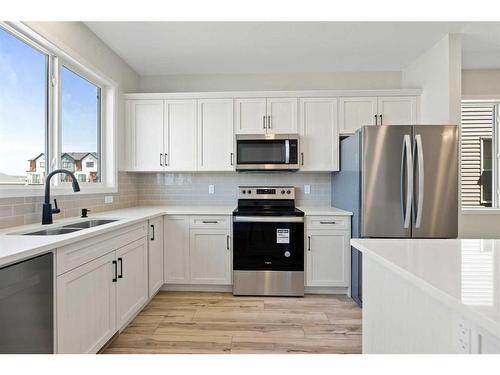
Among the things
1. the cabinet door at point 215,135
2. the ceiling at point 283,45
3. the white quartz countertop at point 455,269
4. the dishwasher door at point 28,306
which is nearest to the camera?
the white quartz countertop at point 455,269

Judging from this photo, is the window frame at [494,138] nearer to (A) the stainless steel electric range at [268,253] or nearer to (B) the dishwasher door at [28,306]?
(A) the stainless steel electric range at [268,253]

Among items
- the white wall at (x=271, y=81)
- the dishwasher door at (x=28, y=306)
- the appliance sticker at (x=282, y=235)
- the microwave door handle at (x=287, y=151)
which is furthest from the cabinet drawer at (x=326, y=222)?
the dishwasher door at (x=28, y=306)

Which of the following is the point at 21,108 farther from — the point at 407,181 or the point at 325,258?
the point at 407,181

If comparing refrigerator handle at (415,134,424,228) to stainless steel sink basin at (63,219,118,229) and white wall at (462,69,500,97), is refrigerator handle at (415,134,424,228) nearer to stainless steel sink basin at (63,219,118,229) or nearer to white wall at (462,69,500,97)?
white wall at (462,69,500,97)

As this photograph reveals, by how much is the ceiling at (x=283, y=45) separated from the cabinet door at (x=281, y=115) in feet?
1.55

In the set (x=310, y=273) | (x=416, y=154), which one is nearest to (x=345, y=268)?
(x=310, y=273)

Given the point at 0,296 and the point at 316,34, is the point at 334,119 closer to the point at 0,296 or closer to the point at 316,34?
the point at 316,34

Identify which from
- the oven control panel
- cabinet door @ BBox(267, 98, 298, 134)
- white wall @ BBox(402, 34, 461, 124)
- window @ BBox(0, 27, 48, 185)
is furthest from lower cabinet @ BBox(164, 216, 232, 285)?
white wall @ BBox(402, 34, 461, 124)

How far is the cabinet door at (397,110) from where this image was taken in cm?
321

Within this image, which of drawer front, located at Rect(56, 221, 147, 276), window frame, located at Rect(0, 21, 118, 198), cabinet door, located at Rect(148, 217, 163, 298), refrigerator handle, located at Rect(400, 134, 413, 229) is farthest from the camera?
cabinet door, located at Rect(148, 217, 163, 298)

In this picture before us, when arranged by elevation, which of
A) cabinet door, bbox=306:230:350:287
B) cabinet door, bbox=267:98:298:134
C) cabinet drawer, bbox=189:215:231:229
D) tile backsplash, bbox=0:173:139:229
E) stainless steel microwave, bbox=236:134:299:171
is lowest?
cabinet door, bbox=306:230:350:287

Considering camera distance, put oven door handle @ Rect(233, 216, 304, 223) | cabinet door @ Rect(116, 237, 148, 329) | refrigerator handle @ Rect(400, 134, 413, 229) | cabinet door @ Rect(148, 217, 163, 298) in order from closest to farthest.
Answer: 1. cabinet door @ Rect(116, 237, 148, 329)
2. refrigerator handle @ Rect(400, 134, 413, 229)
3. cabinet door @ Rect(148, 217, 163, 298)
4. oven door handle @ Rect(233, 216, 304, 223)

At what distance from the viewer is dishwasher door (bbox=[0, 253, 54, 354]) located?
44.9 inches

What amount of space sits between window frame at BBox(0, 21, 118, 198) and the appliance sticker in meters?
1.86
